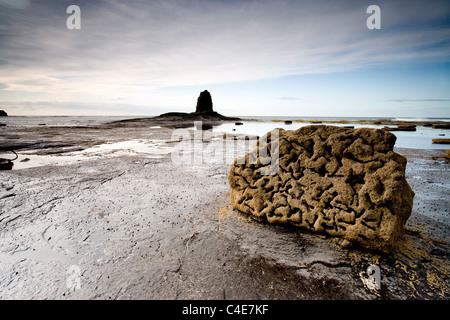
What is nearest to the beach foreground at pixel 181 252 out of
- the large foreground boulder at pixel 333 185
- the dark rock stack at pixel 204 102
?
the large foreground boulder at pixel 333 185

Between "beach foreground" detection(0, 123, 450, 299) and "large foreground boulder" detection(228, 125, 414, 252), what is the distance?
26 centimetres

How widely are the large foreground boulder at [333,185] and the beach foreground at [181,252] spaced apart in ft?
0.86

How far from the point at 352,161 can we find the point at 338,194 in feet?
1.73

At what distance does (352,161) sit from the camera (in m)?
3.20

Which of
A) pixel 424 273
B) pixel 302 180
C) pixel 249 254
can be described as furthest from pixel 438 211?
pixel 249 254

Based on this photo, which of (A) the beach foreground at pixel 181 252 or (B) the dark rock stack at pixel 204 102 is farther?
(B) the dark rock stack at pixel 204 102

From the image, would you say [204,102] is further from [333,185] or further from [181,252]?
[181,252]

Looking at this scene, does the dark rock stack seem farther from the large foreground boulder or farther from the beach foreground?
the large foreground boulder

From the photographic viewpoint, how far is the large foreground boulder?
276 cm

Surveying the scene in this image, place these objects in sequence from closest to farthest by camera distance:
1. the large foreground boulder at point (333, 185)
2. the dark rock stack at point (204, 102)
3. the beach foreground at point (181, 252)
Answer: the beach foreground at point (181, 252) < the large foreground boulder at point (333, 185) < the dark rock stack at point (204, 102)

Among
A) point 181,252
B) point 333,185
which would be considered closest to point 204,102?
point 333,185

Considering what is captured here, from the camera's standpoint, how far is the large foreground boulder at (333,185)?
2.76 metres

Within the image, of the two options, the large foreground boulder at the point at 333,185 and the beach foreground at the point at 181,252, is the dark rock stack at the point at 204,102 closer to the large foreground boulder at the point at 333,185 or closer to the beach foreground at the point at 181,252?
the beach foreground at the point at 181,252

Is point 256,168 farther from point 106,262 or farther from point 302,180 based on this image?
point 106,262
